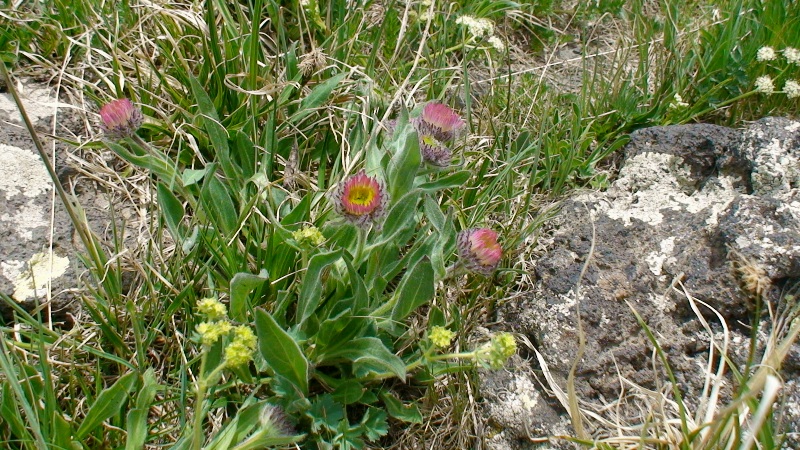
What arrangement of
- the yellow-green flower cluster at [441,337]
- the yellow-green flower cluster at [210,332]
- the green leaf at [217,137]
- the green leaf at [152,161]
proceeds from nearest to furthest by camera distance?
the yellow-green flower cluster at [210,332]
the yellow-green flower cluster at [441,337]
the green leaf at [152,161]
the green leaf at [217,137]

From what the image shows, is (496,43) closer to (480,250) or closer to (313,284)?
(480,250)

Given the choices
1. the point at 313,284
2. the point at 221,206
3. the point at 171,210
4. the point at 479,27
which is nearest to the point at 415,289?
the point at 313,284

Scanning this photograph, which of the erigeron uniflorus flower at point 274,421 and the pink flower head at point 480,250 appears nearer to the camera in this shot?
the erigeron uniflorus flower at point 274,421

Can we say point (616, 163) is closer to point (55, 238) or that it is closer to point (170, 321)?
point (170, 321)

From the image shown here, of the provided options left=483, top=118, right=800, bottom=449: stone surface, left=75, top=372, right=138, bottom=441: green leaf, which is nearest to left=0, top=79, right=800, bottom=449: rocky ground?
left=483, top=118, right=800, bottom=449: stone surface

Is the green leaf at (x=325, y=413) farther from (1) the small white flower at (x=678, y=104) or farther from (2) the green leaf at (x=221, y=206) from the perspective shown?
(1) the small white flower at (x=678, y=104)

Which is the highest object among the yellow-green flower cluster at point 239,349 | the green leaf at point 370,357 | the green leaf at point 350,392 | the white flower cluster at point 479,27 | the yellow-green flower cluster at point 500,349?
the white flower cluster at point 479,27

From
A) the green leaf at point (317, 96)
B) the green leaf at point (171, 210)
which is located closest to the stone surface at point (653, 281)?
the green leaf at point (317, 96)
